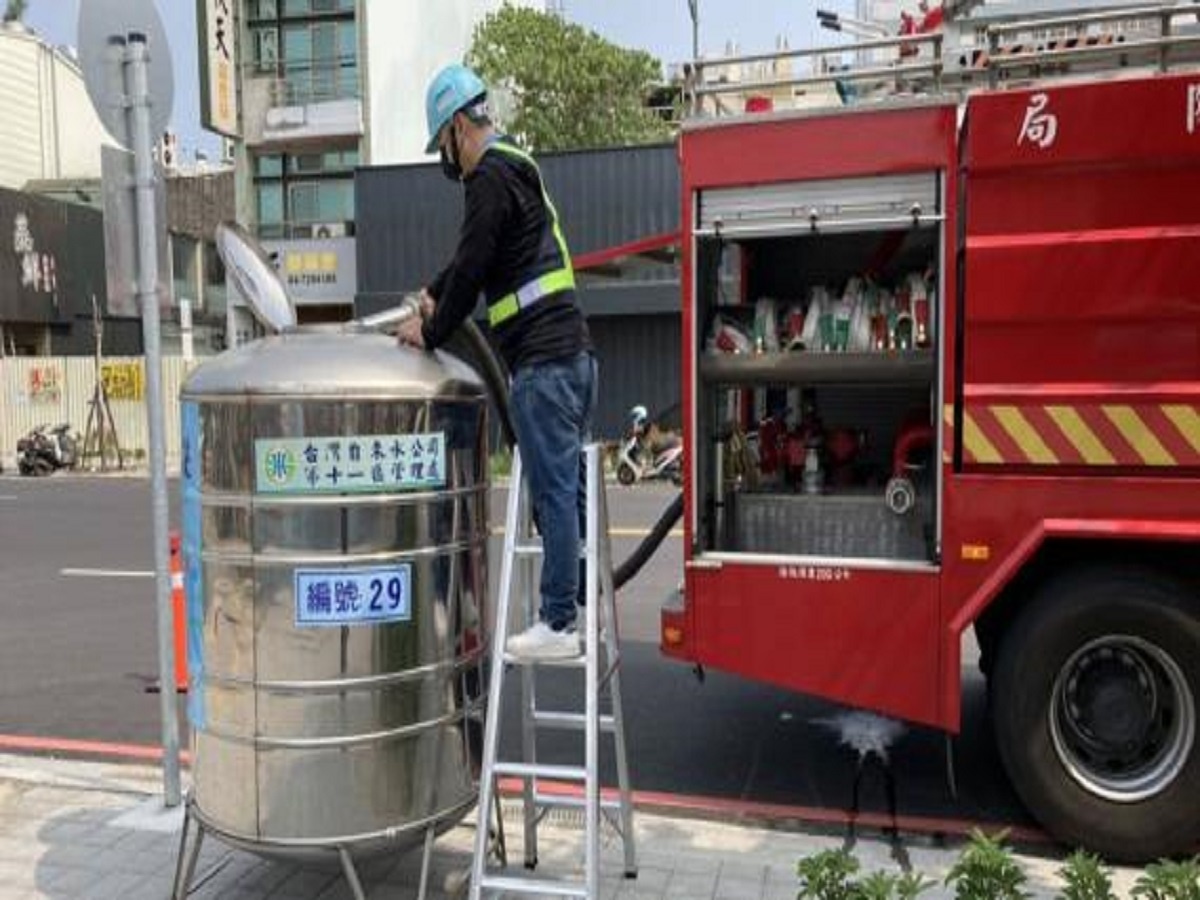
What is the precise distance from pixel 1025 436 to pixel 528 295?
190cm

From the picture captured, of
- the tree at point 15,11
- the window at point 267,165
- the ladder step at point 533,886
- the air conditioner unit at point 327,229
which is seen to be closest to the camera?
the ladder step at point 533,886

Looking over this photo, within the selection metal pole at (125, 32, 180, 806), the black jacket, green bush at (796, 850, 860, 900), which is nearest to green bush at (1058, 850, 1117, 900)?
green bush at (796, 850, 860, 900)

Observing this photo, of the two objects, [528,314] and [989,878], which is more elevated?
[528,314]

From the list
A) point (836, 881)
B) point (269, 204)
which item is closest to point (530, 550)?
point (836, 881)

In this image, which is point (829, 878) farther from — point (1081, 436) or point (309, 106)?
point (309, 106)

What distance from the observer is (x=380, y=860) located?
4.30 m

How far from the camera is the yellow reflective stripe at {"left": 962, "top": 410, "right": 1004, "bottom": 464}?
434cm

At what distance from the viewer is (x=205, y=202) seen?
44.1 meters

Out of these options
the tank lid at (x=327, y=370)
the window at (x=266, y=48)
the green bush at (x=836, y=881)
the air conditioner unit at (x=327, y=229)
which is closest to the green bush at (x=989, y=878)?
the green bush at (x=836, y=881)

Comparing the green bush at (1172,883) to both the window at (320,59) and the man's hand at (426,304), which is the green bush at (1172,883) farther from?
the window at (320,59)

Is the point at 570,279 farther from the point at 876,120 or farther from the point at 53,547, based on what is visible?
the point at 53,547

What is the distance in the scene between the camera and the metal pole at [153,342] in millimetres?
4629

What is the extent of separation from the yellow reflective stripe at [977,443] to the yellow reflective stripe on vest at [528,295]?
1.60m

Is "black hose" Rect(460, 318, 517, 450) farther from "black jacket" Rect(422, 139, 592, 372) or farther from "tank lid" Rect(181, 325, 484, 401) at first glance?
"tank lid" Rect(181, 325, 484, 401)
